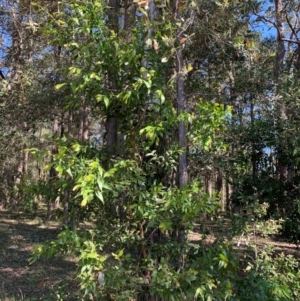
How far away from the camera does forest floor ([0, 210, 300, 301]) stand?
386 centimetres

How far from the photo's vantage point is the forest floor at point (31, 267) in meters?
3.86

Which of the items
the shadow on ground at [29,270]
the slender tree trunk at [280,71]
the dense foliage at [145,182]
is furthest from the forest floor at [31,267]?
the slender tree trunk at [280,71]

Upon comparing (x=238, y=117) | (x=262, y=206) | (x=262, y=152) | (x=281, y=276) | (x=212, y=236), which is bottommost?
(x=281, y=276)

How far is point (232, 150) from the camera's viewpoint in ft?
16.7

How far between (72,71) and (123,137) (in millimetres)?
796

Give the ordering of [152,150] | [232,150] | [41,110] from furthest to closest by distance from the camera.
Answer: [41,110] < [232,150] < [152,150]

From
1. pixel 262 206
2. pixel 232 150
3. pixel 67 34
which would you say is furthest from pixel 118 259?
pixel 232 150

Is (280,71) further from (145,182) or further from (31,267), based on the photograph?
(31,267)

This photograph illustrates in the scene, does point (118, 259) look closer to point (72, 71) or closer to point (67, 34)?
point (72, 71)

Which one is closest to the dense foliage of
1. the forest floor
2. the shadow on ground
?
the forest floor

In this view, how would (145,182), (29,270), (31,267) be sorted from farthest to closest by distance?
(31,267)
(29,270)
(145,182)

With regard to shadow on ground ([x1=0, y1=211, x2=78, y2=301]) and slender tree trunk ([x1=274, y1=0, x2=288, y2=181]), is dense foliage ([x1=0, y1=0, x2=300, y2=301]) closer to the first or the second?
shadow on ground ([x1=0, y1=211, x2=78, y2=301])

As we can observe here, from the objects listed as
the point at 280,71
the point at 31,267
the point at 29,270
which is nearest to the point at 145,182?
the point at 280,71

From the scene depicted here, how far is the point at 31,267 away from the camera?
781 centimetres
